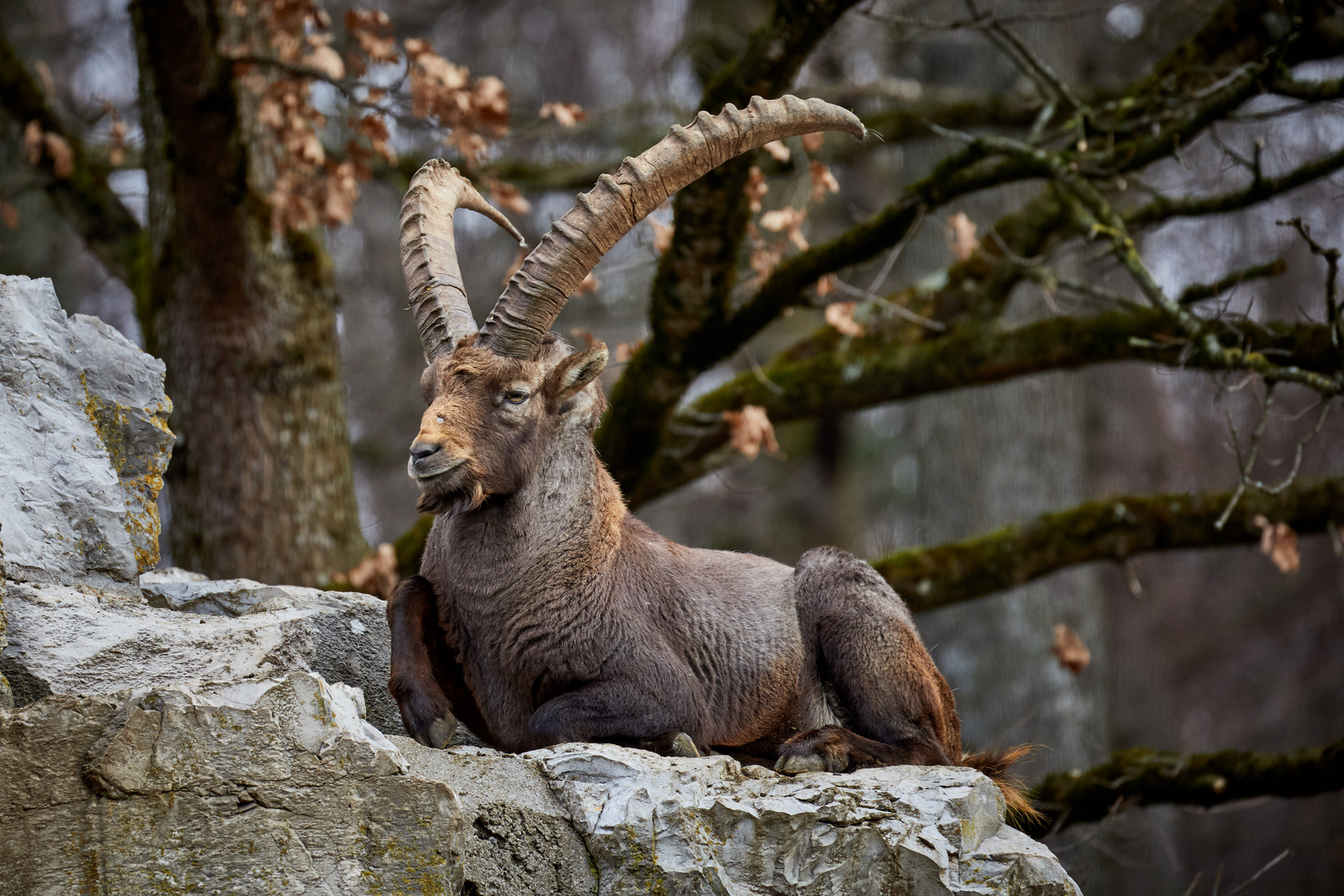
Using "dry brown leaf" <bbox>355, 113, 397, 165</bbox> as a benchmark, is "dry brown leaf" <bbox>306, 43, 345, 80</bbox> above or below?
above

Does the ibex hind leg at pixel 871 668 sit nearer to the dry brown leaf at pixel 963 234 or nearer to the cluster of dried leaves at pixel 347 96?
the dry brown leaf at pixel 963 234

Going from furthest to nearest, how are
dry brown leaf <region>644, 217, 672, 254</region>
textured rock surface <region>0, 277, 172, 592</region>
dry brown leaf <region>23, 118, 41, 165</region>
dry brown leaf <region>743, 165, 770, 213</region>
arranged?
dry brown leaf <region>23, 118, 41, 165</region> → dry brown leaf <region>644, 217, 672, 254</region> → dry brown leaf <region>743, 165, 770, 213</region> → textured rock surface <region>0, 277, 172, 592</region>

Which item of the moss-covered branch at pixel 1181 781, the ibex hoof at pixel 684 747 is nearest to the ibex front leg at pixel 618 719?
the ibex hoof at pixel 684 747

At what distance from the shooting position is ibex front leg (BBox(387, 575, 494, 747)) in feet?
14.7

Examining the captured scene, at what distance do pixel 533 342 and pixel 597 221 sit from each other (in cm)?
53

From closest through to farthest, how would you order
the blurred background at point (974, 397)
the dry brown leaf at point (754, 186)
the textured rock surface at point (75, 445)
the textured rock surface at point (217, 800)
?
1. the textured rock surface at point (217, 800)
2. the textured rock surface at point (75, 445)
3. the dry brown leaf at point (754, 186)
4. the blurred background at point (974, 397)

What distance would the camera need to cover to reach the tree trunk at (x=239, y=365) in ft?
26.7

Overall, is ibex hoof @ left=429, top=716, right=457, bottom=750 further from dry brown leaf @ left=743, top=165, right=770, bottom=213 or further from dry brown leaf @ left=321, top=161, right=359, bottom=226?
dry brown leaf @ left=321, top=161, right=359, bottom=226

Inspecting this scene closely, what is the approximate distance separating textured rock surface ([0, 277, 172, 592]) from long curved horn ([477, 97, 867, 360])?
55.2 inches

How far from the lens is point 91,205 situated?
364 inches

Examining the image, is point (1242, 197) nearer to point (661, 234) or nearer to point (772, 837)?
point (661, 234)

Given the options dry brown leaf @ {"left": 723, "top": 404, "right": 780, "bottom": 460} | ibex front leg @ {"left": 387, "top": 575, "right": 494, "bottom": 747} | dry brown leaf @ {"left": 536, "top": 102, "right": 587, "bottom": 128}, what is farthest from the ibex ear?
dry brown leaf @ {"left": 536, "top": 102, "right": 587, "bottom": 128}

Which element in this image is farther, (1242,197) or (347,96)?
(347,96)

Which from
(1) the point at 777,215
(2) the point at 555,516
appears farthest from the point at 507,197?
(2) the point at 555,516
